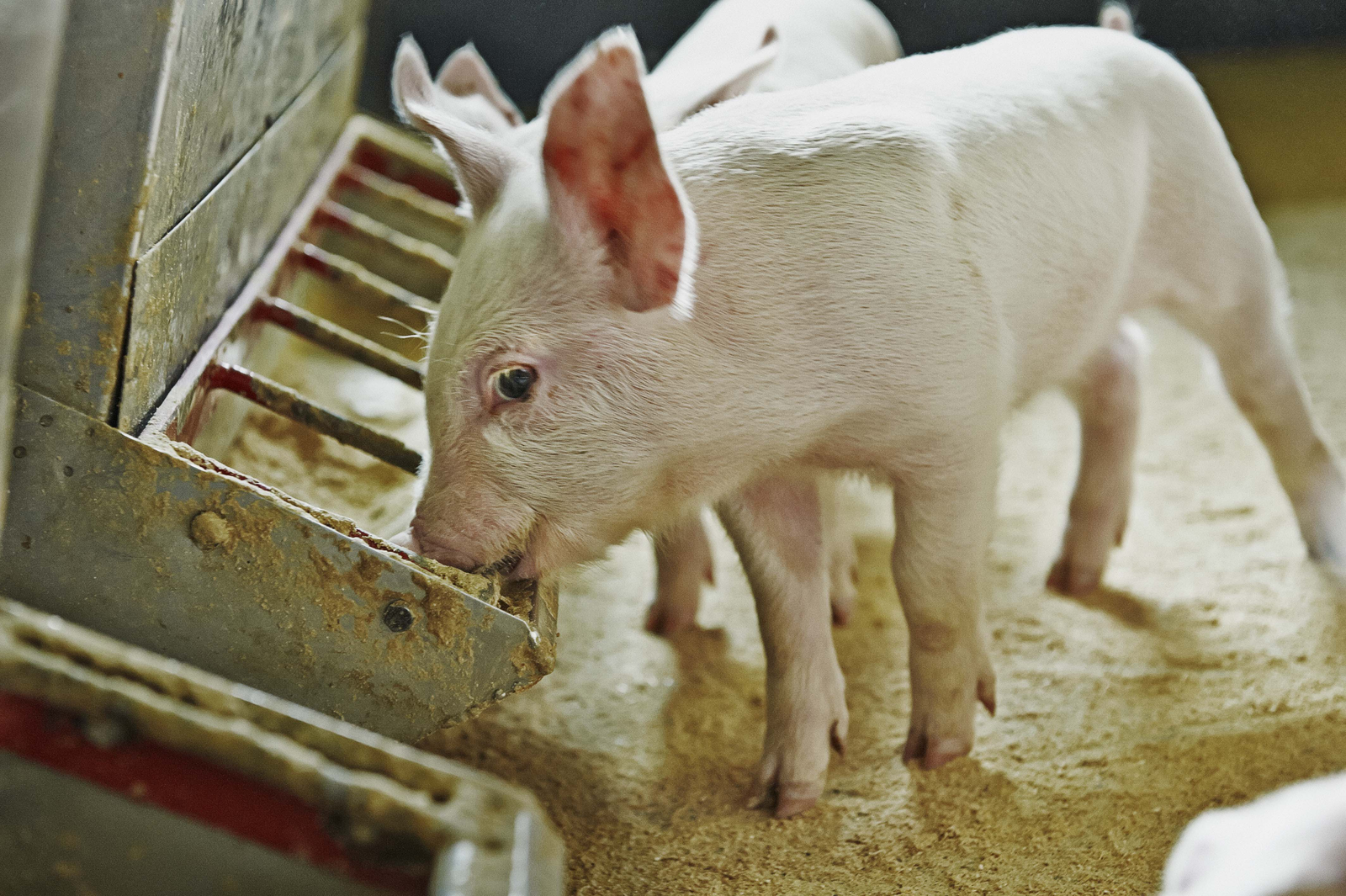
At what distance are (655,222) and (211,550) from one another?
0.79m

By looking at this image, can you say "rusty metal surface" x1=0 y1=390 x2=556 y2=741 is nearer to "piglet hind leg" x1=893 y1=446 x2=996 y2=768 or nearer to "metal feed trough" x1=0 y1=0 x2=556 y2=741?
Answer: "metal feed trough" x1=0 y1=0 x2=556 y2=741

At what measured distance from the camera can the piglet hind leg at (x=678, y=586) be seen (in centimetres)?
283

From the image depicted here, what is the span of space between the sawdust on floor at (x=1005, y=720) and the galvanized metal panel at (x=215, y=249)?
2.96 ft

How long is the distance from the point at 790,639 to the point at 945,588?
0.29 metres

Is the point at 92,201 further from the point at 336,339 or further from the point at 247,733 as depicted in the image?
the point at 247,733

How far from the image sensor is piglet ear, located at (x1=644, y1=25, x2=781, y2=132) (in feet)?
7.61

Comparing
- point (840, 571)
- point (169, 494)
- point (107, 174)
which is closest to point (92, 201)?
point (107, 174)

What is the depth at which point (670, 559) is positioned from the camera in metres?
2.82

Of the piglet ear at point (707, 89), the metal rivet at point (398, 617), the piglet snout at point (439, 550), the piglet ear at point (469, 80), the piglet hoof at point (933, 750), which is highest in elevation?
the piglet ear at point (707, 89)

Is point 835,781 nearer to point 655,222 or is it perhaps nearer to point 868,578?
point 868,578

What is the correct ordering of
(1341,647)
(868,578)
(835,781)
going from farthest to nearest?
(868,578) → (1341,647) → (835,781)

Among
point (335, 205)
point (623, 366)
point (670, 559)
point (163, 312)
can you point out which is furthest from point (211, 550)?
point (335, 205)

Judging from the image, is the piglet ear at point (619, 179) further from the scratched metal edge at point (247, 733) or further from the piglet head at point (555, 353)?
the scratched metal edge at point (247, 733)

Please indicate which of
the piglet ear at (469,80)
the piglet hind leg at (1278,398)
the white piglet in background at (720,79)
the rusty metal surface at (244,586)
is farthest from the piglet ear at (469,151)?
the piglet hind leg at (1278,398)
